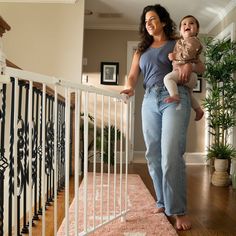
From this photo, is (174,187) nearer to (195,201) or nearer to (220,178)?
(195,201)

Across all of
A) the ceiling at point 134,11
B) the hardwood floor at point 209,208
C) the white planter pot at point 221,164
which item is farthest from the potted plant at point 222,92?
the ceiling at point 134,11

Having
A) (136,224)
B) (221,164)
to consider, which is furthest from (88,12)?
(136,224)

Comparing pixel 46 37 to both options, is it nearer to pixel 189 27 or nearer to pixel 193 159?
pixel 189 27

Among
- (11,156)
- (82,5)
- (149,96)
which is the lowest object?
(11,156)

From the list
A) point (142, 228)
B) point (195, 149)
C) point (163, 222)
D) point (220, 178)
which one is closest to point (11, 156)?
point (142, 228)

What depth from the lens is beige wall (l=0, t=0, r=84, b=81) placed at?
14.3 ft

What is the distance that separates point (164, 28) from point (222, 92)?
243cm

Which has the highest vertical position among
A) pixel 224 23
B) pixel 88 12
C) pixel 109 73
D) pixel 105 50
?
pixel 88 12

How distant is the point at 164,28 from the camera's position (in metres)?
1.98

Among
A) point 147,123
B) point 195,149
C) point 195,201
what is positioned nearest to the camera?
point 147,123

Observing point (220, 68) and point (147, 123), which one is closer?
point (147, 123)

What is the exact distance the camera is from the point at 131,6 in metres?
4.82

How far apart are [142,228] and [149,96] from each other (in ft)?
2.44

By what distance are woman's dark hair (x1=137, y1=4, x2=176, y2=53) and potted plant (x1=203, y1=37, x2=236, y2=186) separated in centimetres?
214
